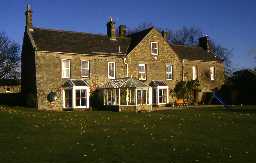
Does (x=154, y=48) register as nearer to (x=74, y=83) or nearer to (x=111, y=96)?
(x=111, y=96)

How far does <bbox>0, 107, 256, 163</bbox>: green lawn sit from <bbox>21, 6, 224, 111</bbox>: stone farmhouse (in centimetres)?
1583

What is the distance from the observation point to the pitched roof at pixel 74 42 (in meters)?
42.0

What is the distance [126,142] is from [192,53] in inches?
1587

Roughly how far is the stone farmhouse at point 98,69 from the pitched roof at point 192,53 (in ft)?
6.23

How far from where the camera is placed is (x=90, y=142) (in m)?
17.0

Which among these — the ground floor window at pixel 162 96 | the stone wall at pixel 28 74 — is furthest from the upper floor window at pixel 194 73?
the stone wall at pixel 28 74

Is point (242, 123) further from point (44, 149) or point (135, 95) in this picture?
point (135, 95)

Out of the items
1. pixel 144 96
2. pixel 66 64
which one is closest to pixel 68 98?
pixel 66 64

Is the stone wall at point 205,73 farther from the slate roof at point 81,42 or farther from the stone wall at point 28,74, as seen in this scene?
the stone wall at point 28,74

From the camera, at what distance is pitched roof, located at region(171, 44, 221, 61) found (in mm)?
53844

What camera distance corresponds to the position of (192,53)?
55938 millimetres

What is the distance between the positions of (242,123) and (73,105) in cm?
2002

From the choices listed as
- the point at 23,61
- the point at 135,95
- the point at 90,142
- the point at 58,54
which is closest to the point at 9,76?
the point at 23,61

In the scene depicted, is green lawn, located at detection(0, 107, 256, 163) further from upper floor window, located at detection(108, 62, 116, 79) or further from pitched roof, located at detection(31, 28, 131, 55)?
upper floor window, located at detection(108, 62, 116, 79)
